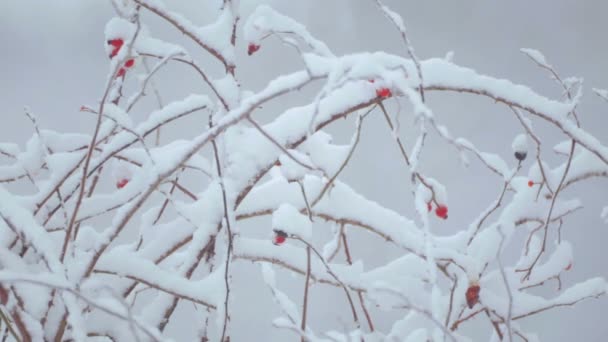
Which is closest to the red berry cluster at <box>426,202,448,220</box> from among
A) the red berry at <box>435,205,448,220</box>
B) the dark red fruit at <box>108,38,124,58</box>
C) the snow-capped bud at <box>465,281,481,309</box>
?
the red berry at <box>435,205,448,220</box>

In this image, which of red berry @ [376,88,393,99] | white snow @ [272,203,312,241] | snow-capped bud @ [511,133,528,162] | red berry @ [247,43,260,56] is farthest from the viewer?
snow-capped bud @ [511,133,528,162]

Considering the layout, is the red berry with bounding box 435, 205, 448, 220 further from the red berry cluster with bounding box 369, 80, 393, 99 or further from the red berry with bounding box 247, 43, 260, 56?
the red berry with bounding box 247, 43, 260, 56

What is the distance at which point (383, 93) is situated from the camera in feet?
3.02

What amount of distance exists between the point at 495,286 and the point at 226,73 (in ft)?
2.15

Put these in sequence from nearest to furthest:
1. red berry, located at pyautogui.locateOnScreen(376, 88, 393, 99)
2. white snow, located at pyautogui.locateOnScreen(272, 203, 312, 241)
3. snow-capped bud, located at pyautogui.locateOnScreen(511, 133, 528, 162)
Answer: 1. white snow, located at pyautogui.locateOnScreen(272, 203, 312, 241)
2. red berry, located at pyautogui.locateOnScreen(376, 88, 393, 99)
3. snow-capped bud, located at pyautogui.locateOnScreen(511, 133, 528, 162)

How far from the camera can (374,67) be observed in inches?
23.0

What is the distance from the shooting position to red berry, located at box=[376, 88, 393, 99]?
914mm

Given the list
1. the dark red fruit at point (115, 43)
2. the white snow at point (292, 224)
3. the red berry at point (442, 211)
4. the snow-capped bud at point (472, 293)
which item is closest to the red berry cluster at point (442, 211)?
the red berry at point (442, 211)

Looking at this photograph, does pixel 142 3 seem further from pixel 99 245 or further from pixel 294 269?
pixel 294 269

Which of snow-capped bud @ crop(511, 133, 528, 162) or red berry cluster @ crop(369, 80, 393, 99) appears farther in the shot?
snow-capped bud @ crop(511, 133, 528, 162)

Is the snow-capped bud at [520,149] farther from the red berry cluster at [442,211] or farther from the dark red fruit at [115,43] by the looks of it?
the dark red fruit at [115,43]

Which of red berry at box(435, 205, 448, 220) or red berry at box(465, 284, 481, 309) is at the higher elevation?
red berry at box(435, 205, 448, 220)

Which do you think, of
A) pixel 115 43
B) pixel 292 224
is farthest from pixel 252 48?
pixel 292 224

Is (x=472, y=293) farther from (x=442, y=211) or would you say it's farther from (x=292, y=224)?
(x=292, y=224)
